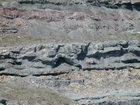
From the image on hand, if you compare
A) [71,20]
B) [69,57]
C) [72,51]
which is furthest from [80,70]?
[71,20]

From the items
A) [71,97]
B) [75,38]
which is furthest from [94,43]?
[71,97]

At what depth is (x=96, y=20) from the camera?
2983 cm

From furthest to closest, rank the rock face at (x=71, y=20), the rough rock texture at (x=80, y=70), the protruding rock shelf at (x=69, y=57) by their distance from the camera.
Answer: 1. the rock face at (x=71, y=20)
2. the protruding rock shelf at (x=69, y=57)
3. the rough rock texture at (x=80, y=70)

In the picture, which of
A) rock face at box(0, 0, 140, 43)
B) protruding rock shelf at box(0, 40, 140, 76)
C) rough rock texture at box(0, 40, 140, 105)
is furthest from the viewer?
rock face at box(0, 0, 140, 43)

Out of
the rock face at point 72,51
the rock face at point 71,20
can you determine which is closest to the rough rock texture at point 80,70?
the rock face at point 72,51

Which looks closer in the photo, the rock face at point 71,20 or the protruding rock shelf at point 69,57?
the protruding rock shelf at point 69,57

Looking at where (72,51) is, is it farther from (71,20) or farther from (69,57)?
(71,20)

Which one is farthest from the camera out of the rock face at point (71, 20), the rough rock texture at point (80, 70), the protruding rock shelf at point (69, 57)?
the rock face at point (71, 20)

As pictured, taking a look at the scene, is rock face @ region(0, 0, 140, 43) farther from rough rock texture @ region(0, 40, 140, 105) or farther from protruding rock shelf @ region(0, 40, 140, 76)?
rough rock texture @ region(0, 40, 140, 105)

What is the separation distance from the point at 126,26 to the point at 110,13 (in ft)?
5.01

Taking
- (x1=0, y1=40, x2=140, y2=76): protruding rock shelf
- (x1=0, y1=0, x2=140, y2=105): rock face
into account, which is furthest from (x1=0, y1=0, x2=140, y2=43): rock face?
(x1=0, y1=40, x2=140, y2=76): protruding rock shelf

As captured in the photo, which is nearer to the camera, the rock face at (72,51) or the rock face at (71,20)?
the rock face at (72,51)

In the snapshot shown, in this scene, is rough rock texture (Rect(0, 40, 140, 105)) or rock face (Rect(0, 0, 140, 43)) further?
rock face (Rect(0, 0, 140, 43))

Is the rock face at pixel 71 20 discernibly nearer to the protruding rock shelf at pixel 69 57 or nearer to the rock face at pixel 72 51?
the rock face at pixel 72 51
